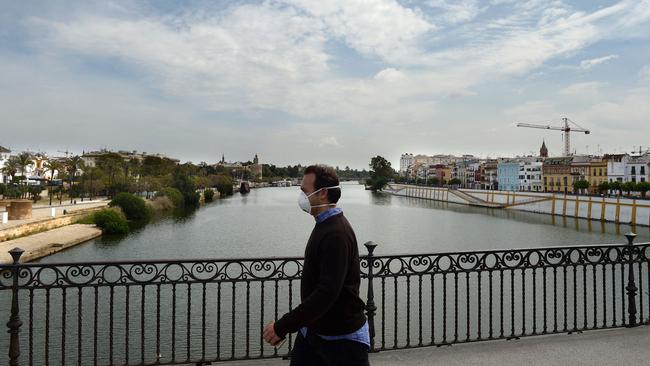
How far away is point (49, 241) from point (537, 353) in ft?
103

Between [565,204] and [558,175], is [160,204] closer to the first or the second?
[565,204]

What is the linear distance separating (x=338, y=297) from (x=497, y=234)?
37423 mm

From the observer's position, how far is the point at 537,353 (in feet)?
16.9

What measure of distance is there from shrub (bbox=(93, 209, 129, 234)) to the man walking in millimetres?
37349

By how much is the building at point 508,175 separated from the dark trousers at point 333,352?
107 meters

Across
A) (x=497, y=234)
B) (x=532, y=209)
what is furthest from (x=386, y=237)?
(x=532, y=209)

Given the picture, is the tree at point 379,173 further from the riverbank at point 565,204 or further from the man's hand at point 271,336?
the man's hand at point 271,336

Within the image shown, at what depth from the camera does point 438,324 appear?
1281 centimetres

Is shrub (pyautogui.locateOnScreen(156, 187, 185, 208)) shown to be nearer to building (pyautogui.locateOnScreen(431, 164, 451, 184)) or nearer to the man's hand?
the man's hand

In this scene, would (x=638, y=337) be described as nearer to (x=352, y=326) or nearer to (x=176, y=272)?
(x=352, y=326)

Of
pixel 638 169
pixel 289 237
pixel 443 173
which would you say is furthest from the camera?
pixel 443 173


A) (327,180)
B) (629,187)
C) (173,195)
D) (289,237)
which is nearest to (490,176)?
(629,187)

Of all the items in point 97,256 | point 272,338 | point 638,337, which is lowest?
point 97,256

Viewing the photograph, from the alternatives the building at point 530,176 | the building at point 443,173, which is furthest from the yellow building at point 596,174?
the building at point 443,173
